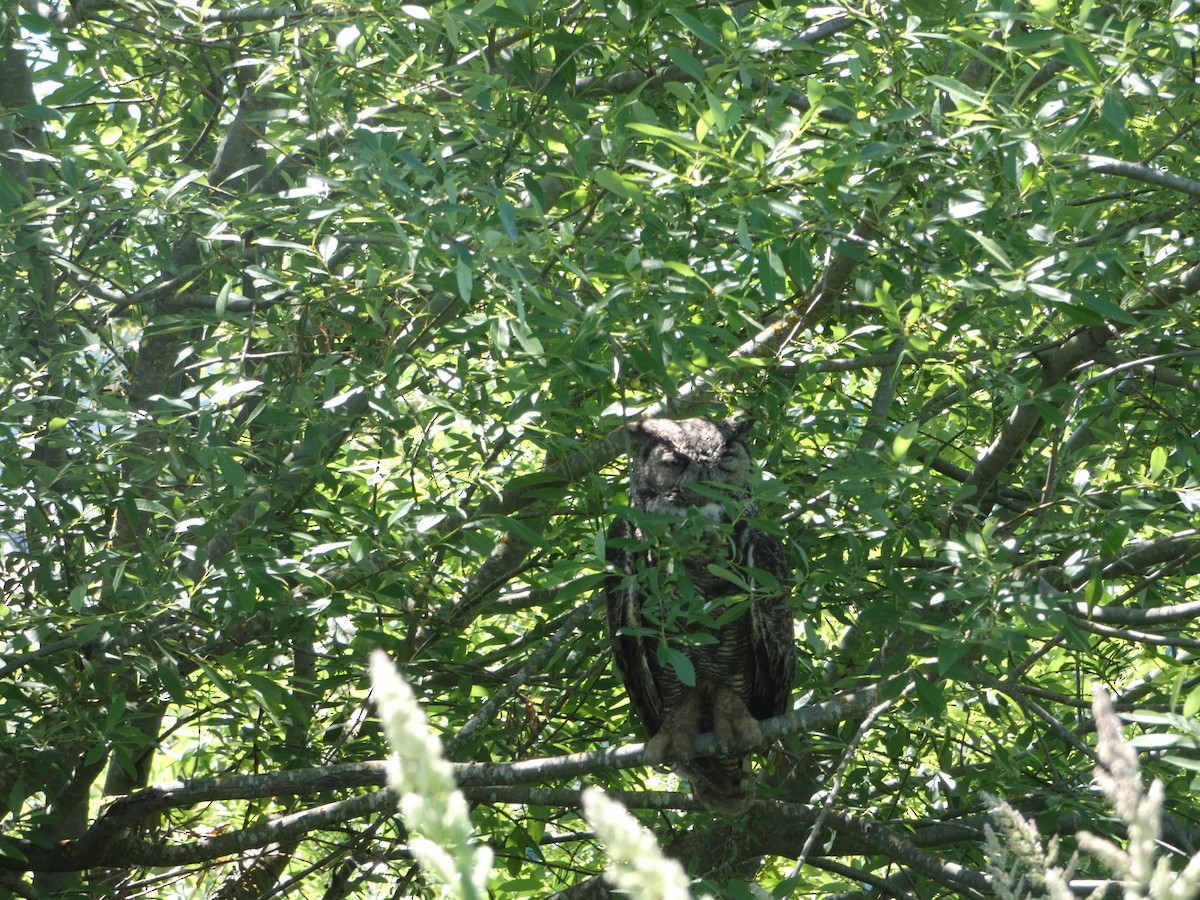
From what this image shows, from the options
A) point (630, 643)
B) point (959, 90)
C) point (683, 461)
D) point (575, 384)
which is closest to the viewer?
point (959, 90)

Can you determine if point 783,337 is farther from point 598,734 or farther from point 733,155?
point 598,734

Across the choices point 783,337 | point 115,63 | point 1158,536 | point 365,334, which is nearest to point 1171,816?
point 1158,536

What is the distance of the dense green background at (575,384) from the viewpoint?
2994 mm

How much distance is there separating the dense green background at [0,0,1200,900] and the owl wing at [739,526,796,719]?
139 mm

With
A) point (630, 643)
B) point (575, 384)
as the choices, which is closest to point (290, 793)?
point (630, 643)

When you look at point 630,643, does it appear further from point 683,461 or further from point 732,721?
point 683,461

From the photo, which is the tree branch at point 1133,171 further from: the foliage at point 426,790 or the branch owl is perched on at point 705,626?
the foliage at point 426,790

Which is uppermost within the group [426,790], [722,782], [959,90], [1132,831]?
[959,90]

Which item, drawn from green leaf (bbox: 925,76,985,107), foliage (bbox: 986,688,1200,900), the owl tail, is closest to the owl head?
the owl tail

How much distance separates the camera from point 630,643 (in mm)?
4070

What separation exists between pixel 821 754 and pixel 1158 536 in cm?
164

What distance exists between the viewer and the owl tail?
4004mm

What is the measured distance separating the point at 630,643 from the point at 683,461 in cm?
65

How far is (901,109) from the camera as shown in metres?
2.93
